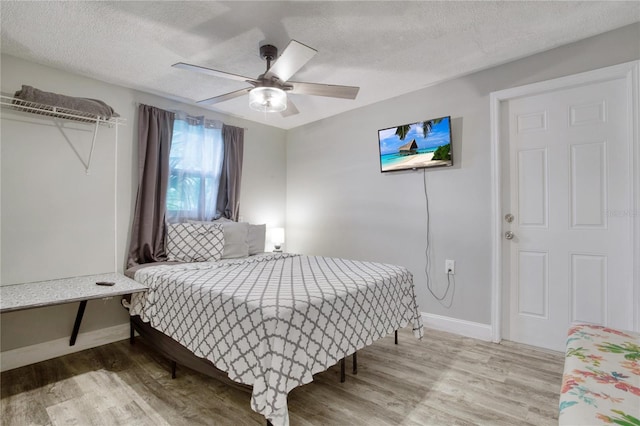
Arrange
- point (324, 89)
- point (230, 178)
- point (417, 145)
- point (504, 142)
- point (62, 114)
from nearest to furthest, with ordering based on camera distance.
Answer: point (324, 89)
point (62, 114)
point (504, 142)
point (417, 145)
point (230, 178)

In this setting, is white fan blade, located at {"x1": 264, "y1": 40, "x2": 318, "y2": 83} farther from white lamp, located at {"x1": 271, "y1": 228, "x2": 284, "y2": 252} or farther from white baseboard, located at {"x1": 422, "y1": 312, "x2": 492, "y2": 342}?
white baseboard, located at {"x1": 422, "y1": 312, "x2": 492, "y2": 342}

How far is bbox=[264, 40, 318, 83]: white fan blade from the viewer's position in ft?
5.77

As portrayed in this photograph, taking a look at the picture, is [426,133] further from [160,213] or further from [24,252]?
[24,252]

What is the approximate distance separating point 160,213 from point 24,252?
1.04 meters

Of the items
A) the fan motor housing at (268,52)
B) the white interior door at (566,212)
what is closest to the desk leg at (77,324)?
the fan motor housing at (268,52)

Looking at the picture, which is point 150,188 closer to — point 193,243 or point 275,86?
point 193,243

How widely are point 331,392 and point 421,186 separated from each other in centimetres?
212

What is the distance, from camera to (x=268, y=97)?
7.32 ft

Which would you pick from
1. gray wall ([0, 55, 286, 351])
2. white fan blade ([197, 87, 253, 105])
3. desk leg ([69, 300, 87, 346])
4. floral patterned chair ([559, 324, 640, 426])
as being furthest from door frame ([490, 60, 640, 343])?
desk leg ([69, 300, 87, 346])

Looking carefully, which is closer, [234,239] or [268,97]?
[268,97]

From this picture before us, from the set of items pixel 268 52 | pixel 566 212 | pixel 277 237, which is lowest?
pixel 277 237

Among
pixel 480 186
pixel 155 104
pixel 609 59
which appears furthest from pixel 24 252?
pixel 609 59

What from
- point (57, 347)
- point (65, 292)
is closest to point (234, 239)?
point (65, 292)

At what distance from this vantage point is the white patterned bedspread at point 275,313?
4.64 ft
